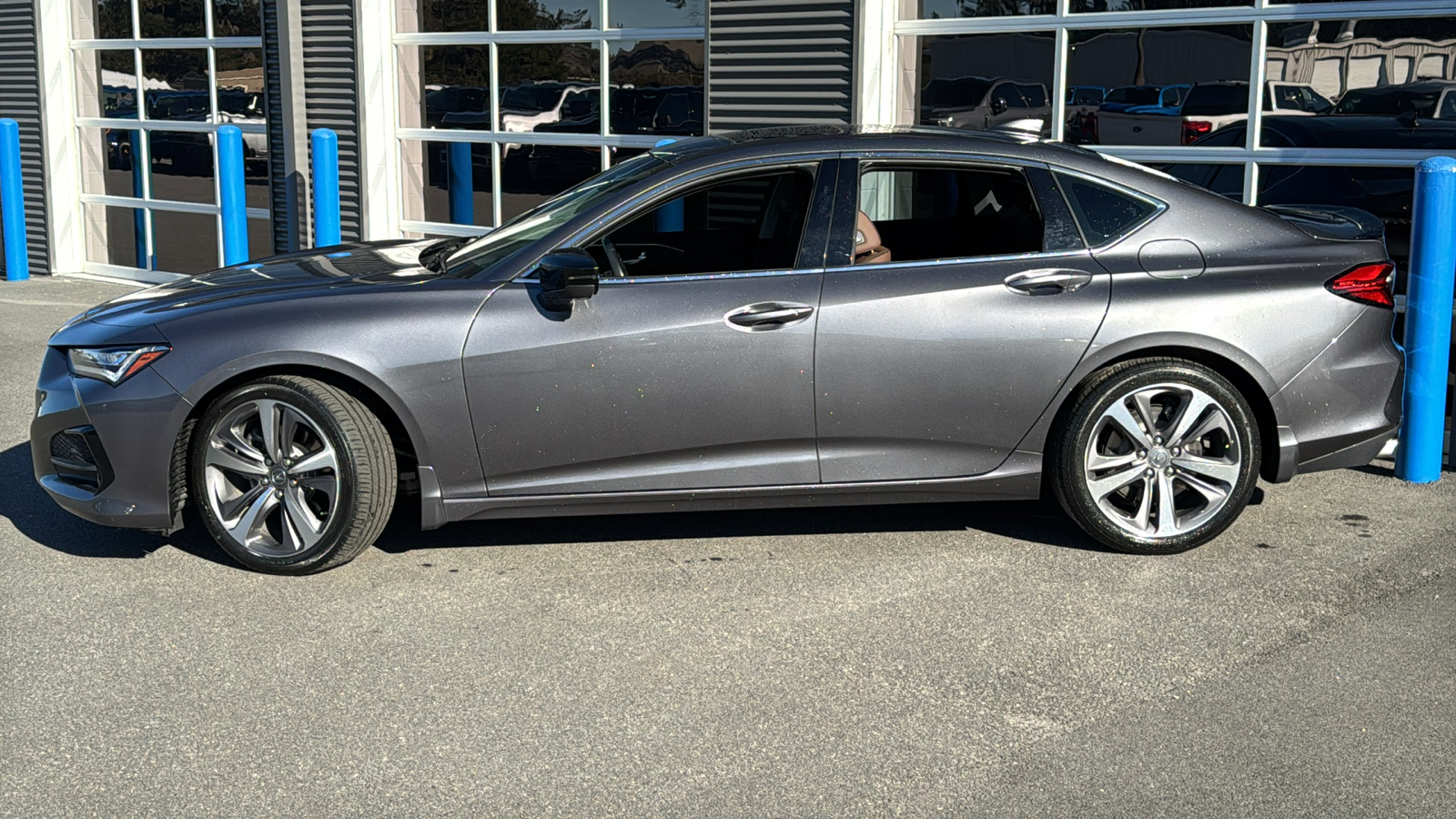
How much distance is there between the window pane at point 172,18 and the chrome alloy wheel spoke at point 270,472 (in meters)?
8.79

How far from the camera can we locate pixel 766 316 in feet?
16.6

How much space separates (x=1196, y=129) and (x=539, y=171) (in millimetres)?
4770

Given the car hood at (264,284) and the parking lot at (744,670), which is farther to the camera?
the car hood at (264,284)

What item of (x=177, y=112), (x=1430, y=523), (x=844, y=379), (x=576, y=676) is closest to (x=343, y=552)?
(x=576, y=676)

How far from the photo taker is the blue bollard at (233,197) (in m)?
10.7

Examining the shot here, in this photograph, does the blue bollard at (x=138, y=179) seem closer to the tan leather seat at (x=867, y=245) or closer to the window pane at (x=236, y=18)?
the window pane at (x=236, y=18)

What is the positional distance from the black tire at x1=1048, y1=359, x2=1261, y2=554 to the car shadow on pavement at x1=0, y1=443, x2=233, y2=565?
9.89ft

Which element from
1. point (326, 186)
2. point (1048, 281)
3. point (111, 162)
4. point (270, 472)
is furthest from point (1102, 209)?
point (111, 162)

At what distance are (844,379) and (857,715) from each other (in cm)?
145

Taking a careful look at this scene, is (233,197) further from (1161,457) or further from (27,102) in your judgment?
(1161,457)

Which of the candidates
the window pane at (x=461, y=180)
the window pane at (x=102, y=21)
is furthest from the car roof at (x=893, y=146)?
the window pane at (x=102, y=21)

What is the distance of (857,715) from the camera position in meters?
3.94

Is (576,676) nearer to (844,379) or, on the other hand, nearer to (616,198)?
(844,379)

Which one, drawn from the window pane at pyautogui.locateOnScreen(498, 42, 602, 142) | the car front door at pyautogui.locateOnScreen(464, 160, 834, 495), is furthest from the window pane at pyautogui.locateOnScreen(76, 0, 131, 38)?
the car front door at pyautogui.locateOnScreen(464, 160, 834, 495)
